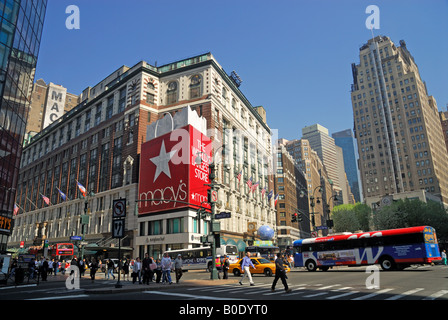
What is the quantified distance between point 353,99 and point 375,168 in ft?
106

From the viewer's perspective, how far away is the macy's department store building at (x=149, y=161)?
170 ft

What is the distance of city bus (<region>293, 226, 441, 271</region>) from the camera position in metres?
26.0

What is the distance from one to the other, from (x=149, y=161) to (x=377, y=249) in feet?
125

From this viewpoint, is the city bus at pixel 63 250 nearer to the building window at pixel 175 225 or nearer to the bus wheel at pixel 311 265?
the building window at pixel 175 225

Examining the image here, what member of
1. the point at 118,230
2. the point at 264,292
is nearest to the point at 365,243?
the point at 264,292

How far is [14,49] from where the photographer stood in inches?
1147

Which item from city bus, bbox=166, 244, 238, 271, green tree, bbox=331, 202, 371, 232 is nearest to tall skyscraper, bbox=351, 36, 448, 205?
green tree, bbox=331, 202, 371, 232

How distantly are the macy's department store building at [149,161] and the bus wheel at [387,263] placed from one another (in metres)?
25.7

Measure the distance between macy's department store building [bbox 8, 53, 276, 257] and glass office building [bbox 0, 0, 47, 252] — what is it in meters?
11.5

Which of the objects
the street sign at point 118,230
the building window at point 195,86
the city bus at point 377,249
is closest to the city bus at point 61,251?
the building window at point 195,86

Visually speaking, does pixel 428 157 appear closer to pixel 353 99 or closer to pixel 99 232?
pixel 353 99

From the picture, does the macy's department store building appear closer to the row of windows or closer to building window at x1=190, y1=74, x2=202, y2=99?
building window at x1=190, y1=74, x2=202, y2=99

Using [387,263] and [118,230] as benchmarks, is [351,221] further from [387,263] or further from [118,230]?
[118,230]
